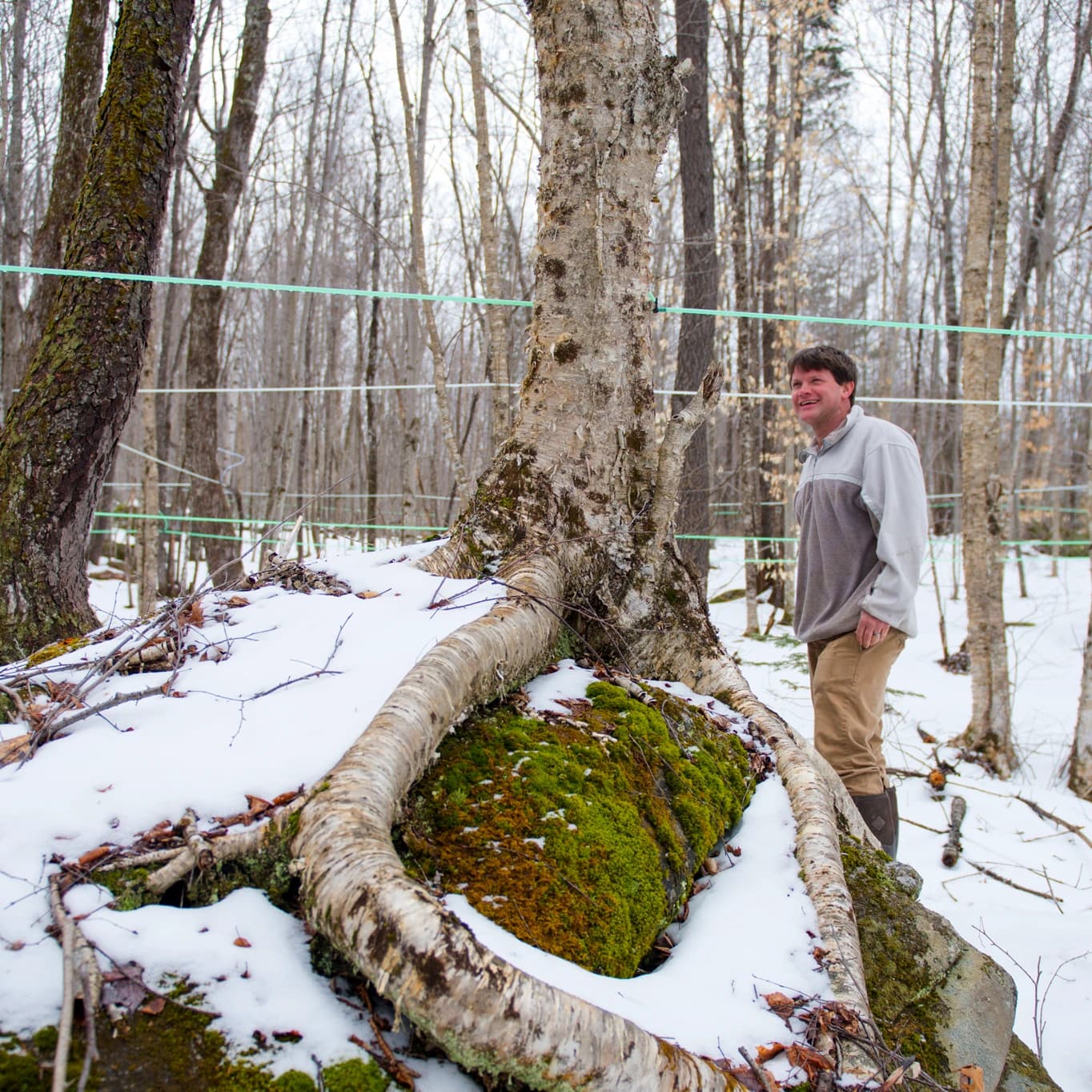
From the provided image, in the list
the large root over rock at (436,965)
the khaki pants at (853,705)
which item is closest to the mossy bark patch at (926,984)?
the large root over rock at (436,965)

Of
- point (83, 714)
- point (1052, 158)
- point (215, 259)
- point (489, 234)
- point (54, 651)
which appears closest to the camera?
point (83, 714)

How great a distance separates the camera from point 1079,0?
Result: 8.78m

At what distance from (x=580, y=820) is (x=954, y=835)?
325 centimetres

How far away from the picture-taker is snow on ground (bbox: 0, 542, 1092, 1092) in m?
1.24

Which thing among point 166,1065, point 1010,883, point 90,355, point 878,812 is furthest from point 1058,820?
point 90,355

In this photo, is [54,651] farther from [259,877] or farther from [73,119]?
[73,119]

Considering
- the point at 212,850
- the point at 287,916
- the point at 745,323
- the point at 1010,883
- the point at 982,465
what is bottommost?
the point at 1010,883

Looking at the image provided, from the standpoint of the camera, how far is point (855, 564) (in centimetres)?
284

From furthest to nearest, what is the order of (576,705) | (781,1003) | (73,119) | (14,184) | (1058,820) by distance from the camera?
(14,184)
(73,119)
(1058,820)
(576,705)
(781,1003)

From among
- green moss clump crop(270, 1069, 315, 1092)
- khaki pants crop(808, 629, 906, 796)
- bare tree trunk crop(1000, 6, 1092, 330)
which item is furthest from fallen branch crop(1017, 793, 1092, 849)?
bare tree trunk crop(1000, 6, 1092, 330)

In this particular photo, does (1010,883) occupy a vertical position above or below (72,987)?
below

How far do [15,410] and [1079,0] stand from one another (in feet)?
38.5

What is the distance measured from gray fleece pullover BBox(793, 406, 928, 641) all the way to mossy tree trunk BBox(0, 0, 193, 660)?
10.3 ft

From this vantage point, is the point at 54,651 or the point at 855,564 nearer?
the point at 54,651
